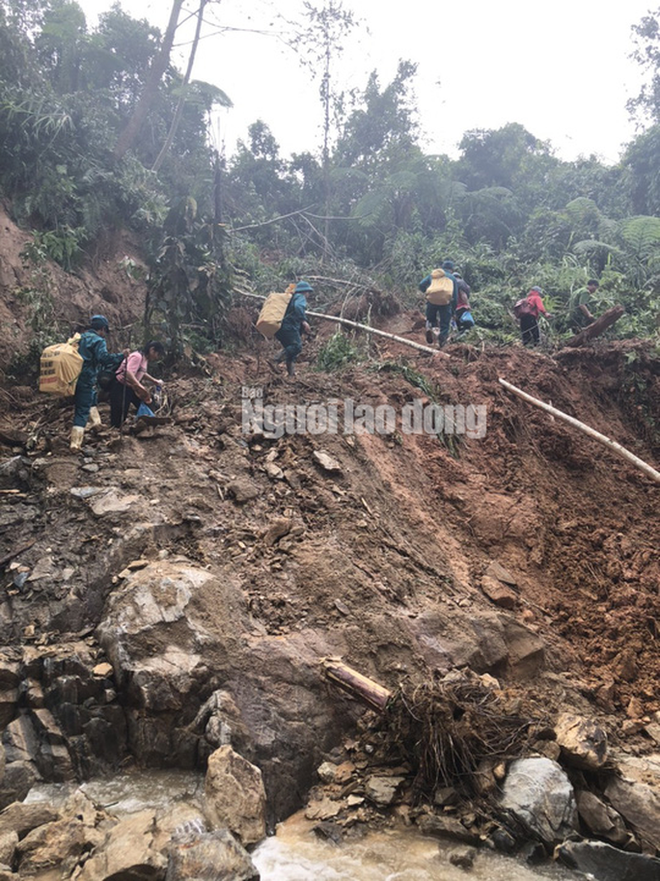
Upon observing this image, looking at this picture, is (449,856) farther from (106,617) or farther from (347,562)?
(106,617)

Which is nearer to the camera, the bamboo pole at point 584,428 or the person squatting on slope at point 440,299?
the bamboo pole at point 584,428

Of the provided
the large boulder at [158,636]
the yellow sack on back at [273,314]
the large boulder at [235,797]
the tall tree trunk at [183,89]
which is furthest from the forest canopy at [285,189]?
the large boulder at [235,797]

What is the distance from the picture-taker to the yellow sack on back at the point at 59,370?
5.40 meters

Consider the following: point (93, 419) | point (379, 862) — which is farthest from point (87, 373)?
point (379, 862)

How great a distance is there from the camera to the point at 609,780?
11.2 ft

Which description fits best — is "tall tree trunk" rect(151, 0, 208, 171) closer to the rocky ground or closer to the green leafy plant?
the green leafy plant

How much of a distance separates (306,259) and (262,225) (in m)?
2.02

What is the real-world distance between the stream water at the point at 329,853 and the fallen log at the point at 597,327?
25.4 ft

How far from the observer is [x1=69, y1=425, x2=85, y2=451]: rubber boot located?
5.46 m

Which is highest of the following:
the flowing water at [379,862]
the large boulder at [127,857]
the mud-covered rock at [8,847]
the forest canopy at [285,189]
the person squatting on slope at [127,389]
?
the forest canopy at [285,189]

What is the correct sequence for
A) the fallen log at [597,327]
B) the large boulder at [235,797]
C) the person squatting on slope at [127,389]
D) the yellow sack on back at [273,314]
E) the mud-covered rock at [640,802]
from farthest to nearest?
the fallen log at [597,327] < the yellow sack on back at [273,314] < the person squatting on slope at [127,389] < the mud-covered rock at [640,802] < the large boulder at [235,797]

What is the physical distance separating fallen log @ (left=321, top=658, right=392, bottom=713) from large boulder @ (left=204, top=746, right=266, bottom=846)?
78 centimetres

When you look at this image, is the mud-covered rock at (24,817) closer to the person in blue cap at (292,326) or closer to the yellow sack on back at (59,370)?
the yellow sack on back at (59,370)

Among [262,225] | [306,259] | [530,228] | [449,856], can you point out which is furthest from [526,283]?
[449,856]
